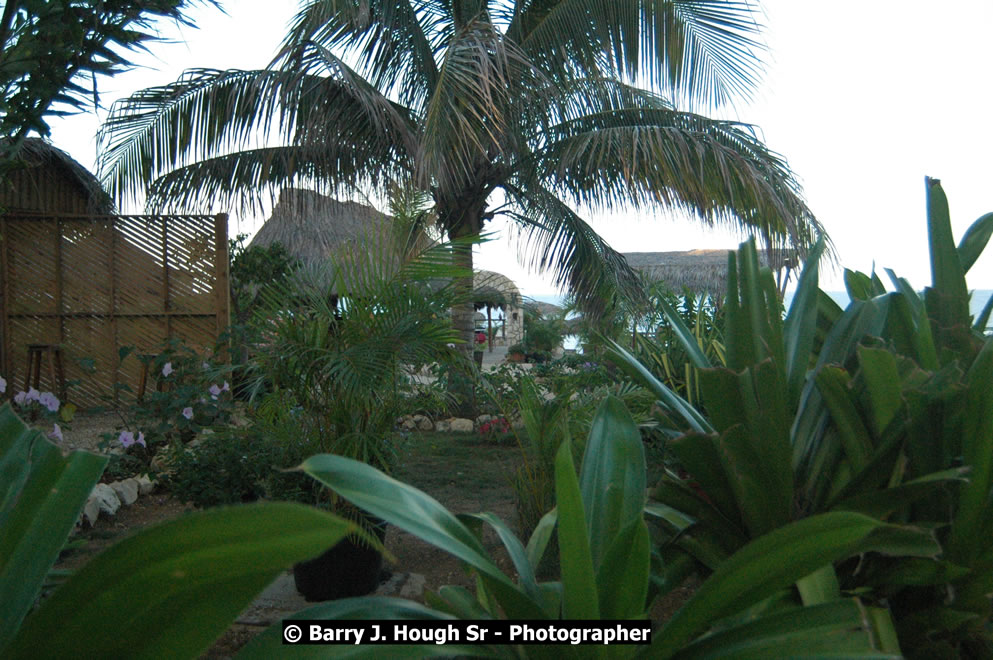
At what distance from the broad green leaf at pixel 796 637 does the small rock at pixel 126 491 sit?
370 centimetres

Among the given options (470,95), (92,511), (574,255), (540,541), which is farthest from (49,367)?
(540,541)

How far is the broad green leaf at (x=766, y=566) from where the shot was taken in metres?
0.96

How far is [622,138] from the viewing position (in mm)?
5988

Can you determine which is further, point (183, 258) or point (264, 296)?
point (183, 258)

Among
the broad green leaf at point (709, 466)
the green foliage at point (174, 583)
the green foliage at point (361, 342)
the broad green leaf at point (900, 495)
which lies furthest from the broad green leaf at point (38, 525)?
the green foliage at point (361, 342)

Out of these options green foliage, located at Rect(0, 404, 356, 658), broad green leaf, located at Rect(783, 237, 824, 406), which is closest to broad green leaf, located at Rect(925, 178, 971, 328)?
broad green leaf, located at Rect(783, 237, 824, 406)

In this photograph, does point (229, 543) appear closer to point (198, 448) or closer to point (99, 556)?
point (99, 556)

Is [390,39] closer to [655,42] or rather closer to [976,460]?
[655,42]

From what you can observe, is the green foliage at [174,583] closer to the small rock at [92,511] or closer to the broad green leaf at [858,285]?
the broad green leaf at [858,285]

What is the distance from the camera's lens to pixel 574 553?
1.14m

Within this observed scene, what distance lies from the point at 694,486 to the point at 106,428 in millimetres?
5432

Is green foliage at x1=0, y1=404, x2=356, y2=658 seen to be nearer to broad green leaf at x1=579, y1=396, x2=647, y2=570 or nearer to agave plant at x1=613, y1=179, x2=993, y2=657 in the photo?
broad green leaf at x1=579, y1=396, x2=647, y2=570

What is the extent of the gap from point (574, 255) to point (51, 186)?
599 centimetres

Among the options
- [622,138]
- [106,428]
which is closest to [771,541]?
[622,138]
